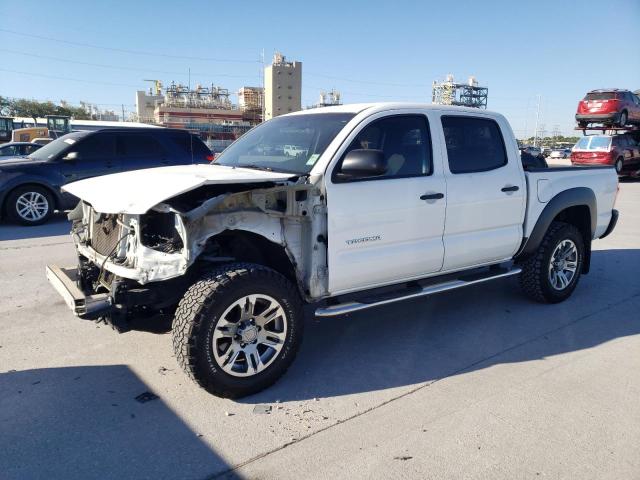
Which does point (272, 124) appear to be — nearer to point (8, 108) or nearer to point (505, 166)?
point (505, 166)

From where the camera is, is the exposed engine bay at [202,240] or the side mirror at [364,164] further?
the side mirror at [364,164]

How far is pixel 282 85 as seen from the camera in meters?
125

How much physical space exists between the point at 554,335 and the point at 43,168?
8950 millimetres

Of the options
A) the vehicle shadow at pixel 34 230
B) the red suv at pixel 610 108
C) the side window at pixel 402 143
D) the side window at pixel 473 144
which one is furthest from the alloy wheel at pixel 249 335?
the red suv at pixel 610 108

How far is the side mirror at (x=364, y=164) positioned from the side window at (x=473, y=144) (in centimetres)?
108

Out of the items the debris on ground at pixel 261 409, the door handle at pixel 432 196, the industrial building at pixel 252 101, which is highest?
the industrial building at pixel 252 101

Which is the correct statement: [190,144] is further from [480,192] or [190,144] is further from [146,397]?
[146,397]

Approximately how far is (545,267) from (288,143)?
2.95m

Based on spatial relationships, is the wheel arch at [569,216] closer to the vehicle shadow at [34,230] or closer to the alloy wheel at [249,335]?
the alloy wheel at [249,335]

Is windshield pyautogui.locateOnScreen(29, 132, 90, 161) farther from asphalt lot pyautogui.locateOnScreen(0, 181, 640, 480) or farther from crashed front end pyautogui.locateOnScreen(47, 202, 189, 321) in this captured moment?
crashed front end pyautogui.locateOnScreen(47, 202, 189, 321)

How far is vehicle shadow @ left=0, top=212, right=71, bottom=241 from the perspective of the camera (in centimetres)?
832

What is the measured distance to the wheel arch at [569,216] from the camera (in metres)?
4.96

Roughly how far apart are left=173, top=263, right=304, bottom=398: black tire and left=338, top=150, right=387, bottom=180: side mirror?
2.92 feet

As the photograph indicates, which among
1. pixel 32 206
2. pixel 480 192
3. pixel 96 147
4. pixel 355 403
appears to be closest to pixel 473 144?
pixel 480 192
